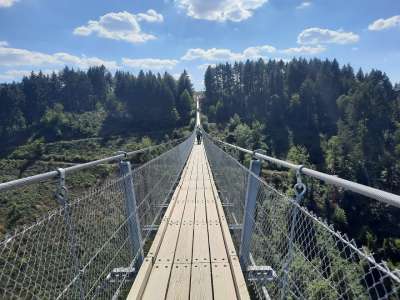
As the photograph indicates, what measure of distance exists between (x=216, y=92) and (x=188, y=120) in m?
16.8

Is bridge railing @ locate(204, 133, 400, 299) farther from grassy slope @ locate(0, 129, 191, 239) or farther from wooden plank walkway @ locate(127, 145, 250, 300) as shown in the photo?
grassy slope @ locate(0, 129, 191, 239)

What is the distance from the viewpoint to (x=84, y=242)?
7.83 ft

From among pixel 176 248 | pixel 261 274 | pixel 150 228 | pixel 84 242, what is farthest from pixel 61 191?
pixel 150 228

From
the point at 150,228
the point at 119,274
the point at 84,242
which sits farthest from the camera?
the point at 150,228

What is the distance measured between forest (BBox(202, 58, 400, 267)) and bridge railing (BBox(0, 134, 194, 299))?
2712 centimetres

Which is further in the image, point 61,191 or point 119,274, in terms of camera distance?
point 119,274

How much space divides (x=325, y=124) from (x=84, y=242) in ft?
229

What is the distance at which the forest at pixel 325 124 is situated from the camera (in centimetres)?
4128

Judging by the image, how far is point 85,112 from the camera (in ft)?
277

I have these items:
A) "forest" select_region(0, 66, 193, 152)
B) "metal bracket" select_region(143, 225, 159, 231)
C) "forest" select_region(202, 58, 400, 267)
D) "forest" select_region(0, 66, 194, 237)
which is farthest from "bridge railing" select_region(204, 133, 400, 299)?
"forest" select_region(0, 66, 193, 152)

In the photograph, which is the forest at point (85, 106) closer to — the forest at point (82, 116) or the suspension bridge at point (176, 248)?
the forest at point (82, 116)

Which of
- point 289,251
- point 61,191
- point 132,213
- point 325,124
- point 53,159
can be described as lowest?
point 53,159

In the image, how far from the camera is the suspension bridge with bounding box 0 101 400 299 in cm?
166

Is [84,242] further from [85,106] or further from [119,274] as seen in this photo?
[85,106]
